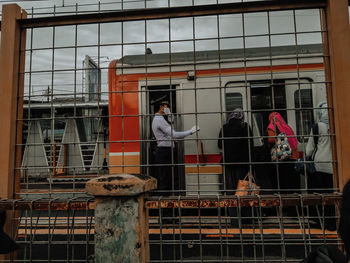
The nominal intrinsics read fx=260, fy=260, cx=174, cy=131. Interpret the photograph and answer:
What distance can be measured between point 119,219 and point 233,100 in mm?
3723

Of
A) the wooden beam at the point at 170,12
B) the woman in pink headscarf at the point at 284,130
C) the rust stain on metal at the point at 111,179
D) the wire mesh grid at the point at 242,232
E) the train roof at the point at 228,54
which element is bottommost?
the wire mesh grid at the point at 242,232

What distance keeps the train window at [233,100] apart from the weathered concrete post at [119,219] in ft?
11.4

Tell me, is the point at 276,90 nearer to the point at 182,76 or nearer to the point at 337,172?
the point at 182,76

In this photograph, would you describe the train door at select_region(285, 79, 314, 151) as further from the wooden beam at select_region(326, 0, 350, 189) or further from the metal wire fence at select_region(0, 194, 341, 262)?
the wooden beam at select_region(326, 0, 350, 189)

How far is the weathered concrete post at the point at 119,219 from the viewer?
5.50ft

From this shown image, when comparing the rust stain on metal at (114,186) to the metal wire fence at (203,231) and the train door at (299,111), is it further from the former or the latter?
the train door at (299,111)

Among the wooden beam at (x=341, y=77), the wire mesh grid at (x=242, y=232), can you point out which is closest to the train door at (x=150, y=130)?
the wire mesh grid at (x=242, y=232)

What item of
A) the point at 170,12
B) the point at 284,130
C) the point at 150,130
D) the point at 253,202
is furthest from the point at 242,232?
the point at 170,12

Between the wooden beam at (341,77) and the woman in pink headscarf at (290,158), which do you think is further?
the woman in pink headscarf at (290,158)

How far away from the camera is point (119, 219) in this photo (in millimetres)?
1699

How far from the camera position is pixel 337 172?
2.20 meters

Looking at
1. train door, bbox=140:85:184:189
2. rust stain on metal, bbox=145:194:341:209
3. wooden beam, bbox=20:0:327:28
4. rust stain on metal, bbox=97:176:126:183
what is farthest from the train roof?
rust stain on metal, bbox=97:176:126:183

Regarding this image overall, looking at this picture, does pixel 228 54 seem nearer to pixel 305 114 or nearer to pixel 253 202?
pixel 305 114

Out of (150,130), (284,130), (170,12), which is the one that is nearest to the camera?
(170,12)
